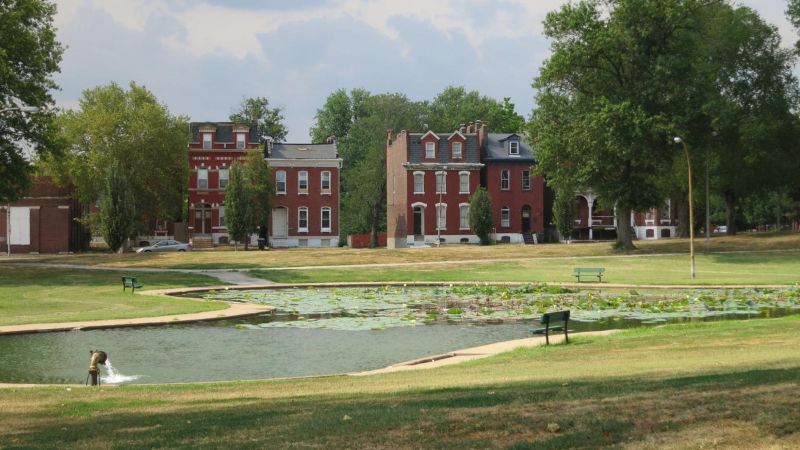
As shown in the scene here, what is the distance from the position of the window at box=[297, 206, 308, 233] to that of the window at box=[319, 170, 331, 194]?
8.63ft

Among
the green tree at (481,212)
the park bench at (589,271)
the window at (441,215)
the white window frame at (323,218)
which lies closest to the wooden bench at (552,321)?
the park bench at (589,271)

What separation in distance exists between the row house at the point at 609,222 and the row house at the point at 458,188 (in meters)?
5.97

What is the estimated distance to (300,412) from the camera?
434 inches

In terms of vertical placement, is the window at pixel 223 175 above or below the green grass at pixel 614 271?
above

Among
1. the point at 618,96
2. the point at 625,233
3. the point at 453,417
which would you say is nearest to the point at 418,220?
the point at 625,233

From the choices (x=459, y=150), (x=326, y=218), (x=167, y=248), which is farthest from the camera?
(x=326, y=218)

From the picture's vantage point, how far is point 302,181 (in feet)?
276

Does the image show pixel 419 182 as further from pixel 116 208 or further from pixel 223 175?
pixel 116 208

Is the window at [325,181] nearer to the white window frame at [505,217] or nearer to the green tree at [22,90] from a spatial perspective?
the white window frame at [505,217]

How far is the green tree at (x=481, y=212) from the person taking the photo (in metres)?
78.4

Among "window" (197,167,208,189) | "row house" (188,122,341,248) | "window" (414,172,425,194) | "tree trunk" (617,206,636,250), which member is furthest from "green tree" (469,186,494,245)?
"window" (197,167,208,189)

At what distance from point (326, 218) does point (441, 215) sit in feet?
37.0

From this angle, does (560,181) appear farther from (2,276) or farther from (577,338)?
(577,338)

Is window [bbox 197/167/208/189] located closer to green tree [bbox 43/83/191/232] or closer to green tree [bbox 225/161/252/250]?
green tree [bbox 43/83/191/232]
